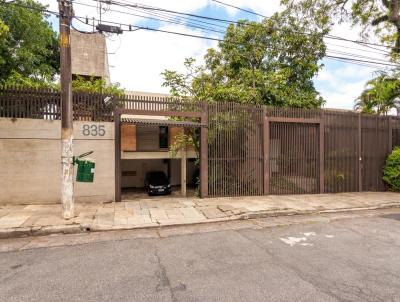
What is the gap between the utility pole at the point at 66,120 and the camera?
6.72 m

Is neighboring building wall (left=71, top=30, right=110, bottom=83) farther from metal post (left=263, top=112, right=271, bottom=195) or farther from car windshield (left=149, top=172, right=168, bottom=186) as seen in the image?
metal post (left=263, top=112, right=271, bottom=195)

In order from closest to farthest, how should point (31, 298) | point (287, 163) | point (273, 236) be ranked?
point (31, 298)
point (273, 236)
point (287, 163)

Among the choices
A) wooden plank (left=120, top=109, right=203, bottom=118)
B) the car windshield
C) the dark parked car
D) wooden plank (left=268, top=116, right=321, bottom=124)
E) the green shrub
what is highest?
wooden plank (left=120, top=109, right=203, bottom=118)

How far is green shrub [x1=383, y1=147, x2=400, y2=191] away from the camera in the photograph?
38.2 ft

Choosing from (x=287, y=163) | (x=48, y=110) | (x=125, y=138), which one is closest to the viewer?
(x=48, y=110)

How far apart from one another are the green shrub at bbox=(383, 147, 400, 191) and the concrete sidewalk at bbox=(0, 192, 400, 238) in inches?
50.2

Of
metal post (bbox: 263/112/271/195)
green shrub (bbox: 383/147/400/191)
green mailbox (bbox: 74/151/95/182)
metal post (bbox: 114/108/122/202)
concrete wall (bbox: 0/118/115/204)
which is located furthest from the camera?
green shrub (bbox: 383/147/400/191)

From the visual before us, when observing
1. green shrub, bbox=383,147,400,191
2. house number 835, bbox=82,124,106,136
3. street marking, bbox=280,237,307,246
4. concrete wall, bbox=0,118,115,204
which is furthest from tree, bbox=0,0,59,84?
green shrub, bbox=383,147,400,191

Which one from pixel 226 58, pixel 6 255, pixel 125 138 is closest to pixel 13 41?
pixel 125 138

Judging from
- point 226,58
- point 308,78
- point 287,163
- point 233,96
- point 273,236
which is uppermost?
point 226,58

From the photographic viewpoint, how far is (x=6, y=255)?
480 cm

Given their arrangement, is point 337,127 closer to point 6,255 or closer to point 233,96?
point 233,96

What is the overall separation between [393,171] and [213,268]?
Result: 37.1 ft

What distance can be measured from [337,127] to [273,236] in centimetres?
758
